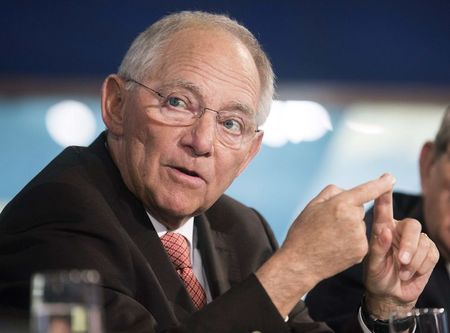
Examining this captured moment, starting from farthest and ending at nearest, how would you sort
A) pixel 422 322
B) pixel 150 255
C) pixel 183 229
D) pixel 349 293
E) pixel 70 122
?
pixel 70 122, pixel 349 293, pixel 183 229, pixel 150 255, pixel 422 322

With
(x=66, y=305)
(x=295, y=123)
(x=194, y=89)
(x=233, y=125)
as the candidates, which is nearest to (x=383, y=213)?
(x=233, y=125)

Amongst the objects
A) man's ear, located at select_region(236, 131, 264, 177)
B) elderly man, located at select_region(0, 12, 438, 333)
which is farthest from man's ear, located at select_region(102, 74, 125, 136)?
man's ear, located at select_region(236, 131, 264, 177)

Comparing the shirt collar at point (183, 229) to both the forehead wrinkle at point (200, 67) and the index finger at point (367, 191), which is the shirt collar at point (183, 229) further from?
the index finger at point (367, 191)

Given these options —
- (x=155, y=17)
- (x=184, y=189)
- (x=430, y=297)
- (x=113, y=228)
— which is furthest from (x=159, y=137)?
(x=155, y=17)

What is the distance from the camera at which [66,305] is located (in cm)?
117

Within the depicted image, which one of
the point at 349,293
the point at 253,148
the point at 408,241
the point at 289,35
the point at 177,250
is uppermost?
the point at 289,35

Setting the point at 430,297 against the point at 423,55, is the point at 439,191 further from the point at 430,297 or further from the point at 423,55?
the point at 423,55

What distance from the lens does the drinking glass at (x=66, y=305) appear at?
3.79ft

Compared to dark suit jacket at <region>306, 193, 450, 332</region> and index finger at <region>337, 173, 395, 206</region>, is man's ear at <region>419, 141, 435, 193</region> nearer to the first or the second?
dark suit jacket at <region>306, 193, 450, 332</region>

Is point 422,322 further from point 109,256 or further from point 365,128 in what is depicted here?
point 365,128

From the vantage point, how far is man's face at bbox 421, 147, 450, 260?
10.2 ft

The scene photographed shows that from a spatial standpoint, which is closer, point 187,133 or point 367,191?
point 367,191

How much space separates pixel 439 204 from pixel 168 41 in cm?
123

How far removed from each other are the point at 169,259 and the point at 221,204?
1.66 feet
